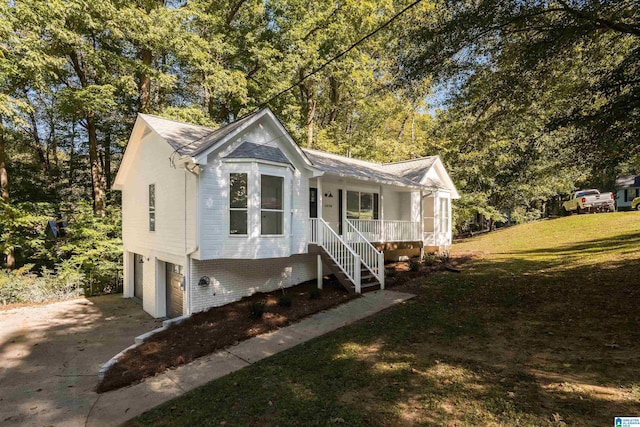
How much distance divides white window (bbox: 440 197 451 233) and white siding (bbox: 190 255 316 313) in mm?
8755

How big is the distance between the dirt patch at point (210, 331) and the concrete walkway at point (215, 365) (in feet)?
0.82

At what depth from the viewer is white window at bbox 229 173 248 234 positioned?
939cm

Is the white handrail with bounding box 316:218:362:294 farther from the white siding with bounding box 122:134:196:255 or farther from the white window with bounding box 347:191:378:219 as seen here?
the white siding with bounding box 122:134:196:255

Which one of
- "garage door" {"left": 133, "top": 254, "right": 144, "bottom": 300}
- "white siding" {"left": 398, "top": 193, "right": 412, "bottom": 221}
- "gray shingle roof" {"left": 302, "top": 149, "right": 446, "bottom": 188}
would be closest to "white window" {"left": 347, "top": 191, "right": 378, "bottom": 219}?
"gray shingle roof" {"left": 302, "top": 149, "right": 446, "bottom": 188}


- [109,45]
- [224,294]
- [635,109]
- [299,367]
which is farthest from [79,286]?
[635,109]

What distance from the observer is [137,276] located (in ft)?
48.8

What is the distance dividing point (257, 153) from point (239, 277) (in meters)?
4.14

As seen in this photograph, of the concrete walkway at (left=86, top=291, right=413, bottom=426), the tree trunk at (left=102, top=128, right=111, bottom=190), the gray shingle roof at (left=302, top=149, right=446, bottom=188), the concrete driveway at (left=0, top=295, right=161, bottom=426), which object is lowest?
the concrete driveway at (left=0, top=295, right=161, bottom=426)

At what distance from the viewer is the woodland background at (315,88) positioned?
728cm

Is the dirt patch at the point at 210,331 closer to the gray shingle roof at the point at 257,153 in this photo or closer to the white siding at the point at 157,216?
the white siding at the point at 157,216

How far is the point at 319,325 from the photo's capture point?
26.7 ft

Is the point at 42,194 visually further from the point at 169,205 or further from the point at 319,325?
the point at 319,325

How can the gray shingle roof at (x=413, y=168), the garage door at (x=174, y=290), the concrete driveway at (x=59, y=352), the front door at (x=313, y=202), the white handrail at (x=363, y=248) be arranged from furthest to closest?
1. the gray shingle roof at (x=413, y=168)
2. the front door at (x=313, y=202)
3. the white handrail at (x=363, y=248)
4. the garage door at (x=174, y=290)
5. the concrete driveway at (x=59, y=352)

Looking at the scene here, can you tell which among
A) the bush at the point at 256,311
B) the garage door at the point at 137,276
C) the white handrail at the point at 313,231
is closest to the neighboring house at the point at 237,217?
the white handrail at the point at 313,231
